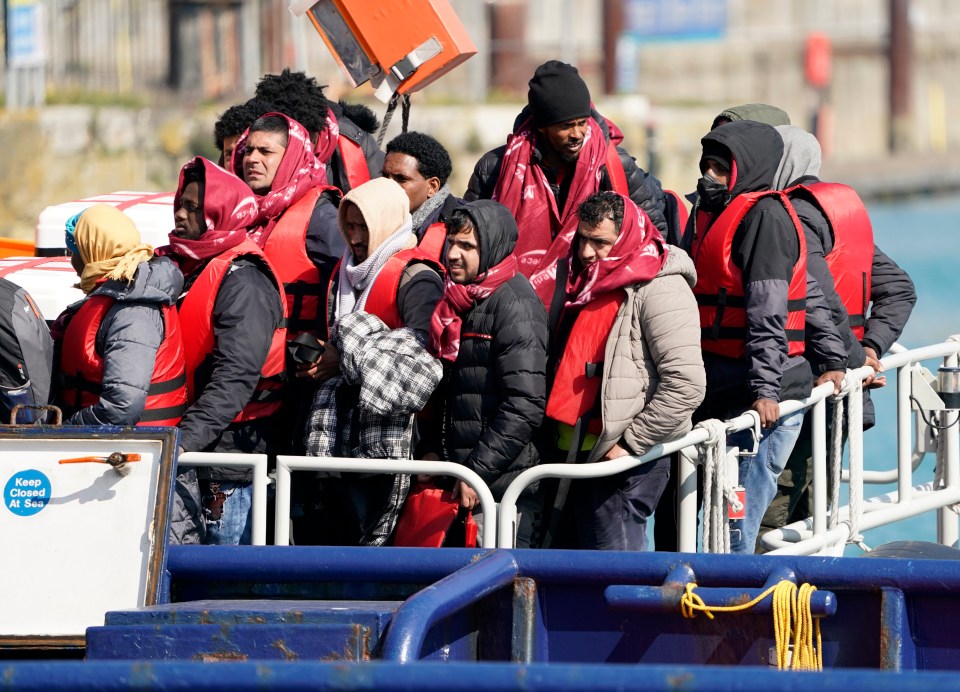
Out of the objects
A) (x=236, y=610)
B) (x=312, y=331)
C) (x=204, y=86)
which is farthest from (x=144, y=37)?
(x=236, y=610)

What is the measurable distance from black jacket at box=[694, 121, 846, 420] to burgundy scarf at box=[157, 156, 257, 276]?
1.67m

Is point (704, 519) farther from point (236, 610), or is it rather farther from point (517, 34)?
point (517, 34)

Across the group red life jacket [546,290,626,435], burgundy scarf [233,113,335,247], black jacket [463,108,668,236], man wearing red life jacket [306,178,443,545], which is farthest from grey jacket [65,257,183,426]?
black jacket [463,108,668,236]

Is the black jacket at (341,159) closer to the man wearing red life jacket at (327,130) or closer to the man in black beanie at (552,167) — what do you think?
the man wearing red life jacket at (327,130)

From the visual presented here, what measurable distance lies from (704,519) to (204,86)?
23.6m

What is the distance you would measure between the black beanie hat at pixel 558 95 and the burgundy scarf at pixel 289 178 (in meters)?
0.86

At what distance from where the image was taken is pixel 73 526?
13.9ft

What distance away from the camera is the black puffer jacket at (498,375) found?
4.70 metres

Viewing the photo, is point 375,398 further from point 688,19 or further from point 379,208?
point 688,19

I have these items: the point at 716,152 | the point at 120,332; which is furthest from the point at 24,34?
the point at 120,332

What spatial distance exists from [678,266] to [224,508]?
166cm

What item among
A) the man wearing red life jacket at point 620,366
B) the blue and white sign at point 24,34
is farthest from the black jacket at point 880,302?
the blue and white sign at point 24,34

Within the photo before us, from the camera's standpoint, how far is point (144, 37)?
2672 centimetres

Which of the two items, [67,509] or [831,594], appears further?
[67,509]
